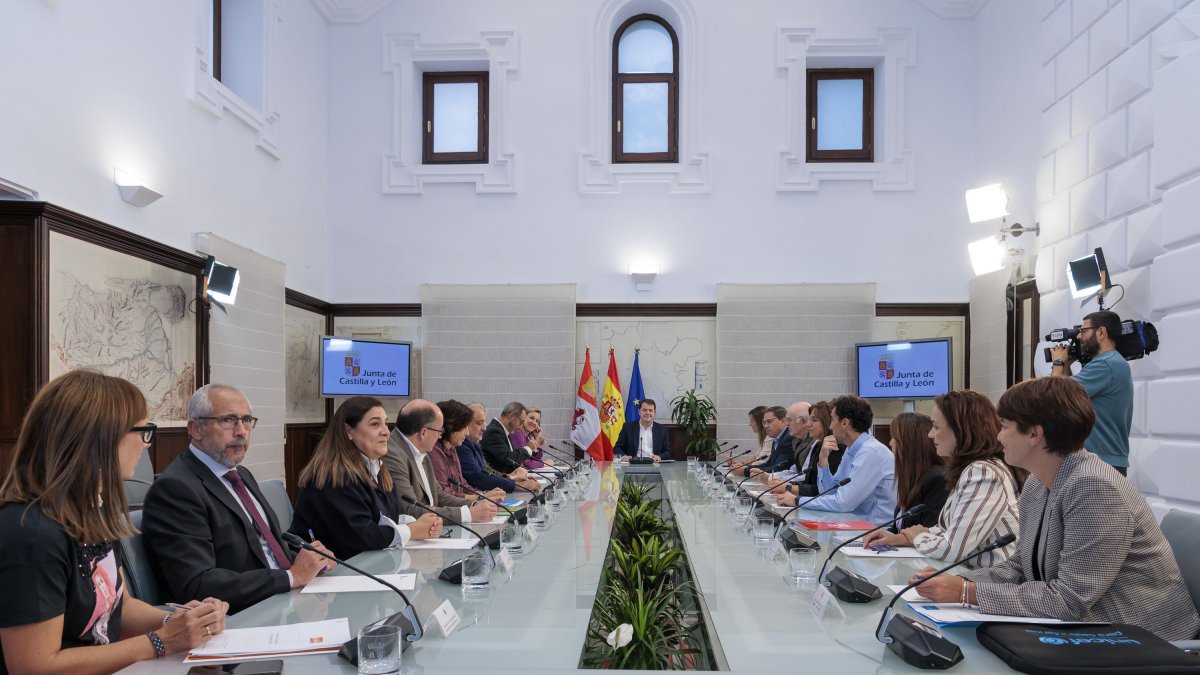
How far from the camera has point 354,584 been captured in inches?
88.3

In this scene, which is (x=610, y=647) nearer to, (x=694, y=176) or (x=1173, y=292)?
(x=1173, y=292)

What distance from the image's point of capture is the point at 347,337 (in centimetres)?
872

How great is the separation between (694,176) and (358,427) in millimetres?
6370

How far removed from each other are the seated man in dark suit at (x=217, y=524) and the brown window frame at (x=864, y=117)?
7497 millimetres

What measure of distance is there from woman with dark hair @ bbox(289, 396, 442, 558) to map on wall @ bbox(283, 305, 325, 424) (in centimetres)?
482

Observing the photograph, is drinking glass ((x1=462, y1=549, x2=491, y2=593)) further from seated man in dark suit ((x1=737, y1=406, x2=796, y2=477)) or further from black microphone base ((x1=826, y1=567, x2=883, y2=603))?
seated man in dark suit ((x1=737, y1=406, x2=796, y2=477))

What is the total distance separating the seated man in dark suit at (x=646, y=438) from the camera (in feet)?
27.7

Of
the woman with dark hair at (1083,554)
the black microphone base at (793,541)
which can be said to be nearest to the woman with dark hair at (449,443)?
the black microphone base at (793,541)

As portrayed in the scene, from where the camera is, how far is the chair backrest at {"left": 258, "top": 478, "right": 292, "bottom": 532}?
329 cm

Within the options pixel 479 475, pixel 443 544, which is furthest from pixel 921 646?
pixel 479 475

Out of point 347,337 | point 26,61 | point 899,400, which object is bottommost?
point 899,400

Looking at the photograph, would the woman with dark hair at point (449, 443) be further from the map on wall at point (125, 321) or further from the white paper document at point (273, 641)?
A: the white paper document at point (273, 641)

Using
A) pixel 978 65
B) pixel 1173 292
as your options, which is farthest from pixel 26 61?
pixel 978 65

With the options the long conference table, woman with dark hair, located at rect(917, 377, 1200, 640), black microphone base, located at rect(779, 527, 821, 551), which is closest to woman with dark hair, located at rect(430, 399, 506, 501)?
the long conference table
